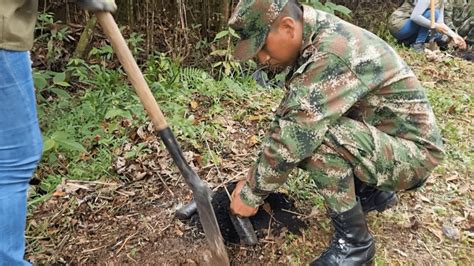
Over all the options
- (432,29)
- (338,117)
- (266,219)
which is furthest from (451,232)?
(432,29)

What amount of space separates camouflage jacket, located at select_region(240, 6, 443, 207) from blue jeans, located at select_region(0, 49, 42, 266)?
0.90m

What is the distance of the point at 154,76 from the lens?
427 centimetres

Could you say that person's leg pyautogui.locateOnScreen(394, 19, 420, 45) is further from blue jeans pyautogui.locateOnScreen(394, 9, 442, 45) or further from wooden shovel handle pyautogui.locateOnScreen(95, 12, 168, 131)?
wooden shovel handle pyautogui.locateOnScreen(95, 12, 168, 131)

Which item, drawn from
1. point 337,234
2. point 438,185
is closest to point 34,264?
point 337,234

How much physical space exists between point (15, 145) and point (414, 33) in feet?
20.4

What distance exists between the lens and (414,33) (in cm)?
705

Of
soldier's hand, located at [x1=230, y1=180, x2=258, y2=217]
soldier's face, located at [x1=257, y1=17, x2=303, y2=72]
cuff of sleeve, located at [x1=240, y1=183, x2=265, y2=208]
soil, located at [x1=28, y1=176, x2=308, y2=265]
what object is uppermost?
soldier's face, located at [x1=257, y1=17, x2=303, y2=72]

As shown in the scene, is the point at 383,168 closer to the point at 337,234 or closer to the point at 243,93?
the point at 337,234

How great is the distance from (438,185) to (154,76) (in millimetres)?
2290

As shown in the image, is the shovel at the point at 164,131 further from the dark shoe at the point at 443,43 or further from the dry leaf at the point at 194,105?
the dark shoe at the point at 443,43

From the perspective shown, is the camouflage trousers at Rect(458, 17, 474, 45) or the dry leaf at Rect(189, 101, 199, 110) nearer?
the dry leaf at Rect(189, 101, 199, 110)

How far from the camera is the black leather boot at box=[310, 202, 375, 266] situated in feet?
7.36

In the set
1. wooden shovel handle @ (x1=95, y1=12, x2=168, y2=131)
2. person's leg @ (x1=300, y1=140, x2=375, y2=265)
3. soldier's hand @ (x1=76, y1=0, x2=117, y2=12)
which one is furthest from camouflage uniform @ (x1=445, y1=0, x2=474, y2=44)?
soldier's hand @ (x1=76, y1=0, x2=117, y2=12)

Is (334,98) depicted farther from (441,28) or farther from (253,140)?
(441,28)
